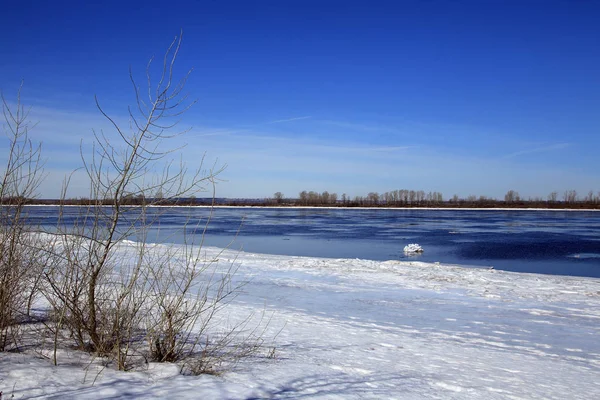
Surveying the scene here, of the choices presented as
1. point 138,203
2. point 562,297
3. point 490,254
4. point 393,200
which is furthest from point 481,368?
point 393,200

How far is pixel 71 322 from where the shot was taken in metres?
4.39

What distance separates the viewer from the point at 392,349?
5965 millimetres

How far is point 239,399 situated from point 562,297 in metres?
→ 9.35

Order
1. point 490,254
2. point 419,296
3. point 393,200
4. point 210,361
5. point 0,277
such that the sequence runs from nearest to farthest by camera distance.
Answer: point 210,361, point 0,277, point 419,296, point 490,254, point 393,200

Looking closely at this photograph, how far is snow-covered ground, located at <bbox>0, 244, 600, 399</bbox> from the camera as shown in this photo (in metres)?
3.76

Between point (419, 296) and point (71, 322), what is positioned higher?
point (71, 322)

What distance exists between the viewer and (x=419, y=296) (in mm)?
10281

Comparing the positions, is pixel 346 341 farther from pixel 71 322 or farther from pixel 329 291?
pixel 329 291

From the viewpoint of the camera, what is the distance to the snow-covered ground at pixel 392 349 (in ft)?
12.3

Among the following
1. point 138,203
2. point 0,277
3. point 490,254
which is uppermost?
point 138,203

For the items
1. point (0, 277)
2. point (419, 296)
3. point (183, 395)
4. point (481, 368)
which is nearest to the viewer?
point (183, 395)

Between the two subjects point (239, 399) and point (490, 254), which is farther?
point (490, 254)

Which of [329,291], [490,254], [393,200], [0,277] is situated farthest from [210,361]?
[393,200]

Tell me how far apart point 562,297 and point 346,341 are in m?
6.70
